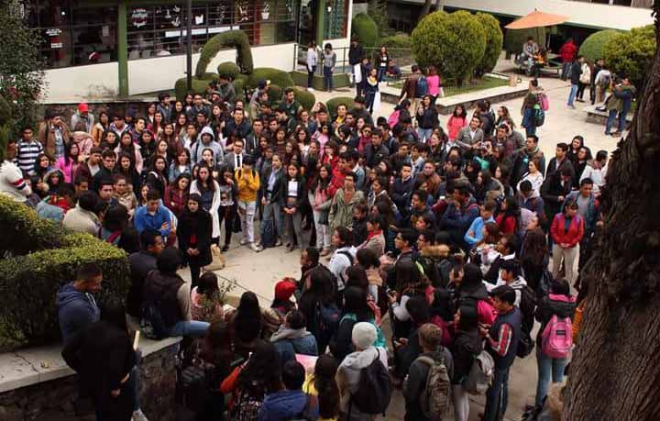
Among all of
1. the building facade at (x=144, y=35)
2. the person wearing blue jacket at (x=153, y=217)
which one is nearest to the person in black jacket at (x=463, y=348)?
the person wearing blue jacket at (x=153, y=217)

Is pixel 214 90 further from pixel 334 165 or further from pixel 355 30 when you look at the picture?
pixel 355 30

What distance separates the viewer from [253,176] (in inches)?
453

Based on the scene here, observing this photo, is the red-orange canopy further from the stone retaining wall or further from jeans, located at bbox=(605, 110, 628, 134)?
the stone retaining wall

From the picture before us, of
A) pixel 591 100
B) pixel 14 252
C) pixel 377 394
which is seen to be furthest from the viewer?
pixel 591 100

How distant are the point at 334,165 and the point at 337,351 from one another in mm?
4937

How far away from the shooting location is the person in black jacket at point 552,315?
7.46 metres

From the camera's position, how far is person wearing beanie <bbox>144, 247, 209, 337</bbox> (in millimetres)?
7059

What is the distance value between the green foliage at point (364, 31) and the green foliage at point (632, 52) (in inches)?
409

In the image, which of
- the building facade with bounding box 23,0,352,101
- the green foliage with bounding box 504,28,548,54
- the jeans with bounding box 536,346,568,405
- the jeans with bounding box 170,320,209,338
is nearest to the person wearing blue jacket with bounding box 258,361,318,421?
the jeans with bounding box 170,320,209,338

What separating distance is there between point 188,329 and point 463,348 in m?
2.40

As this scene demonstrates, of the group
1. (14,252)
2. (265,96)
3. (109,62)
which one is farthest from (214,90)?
(14,252)

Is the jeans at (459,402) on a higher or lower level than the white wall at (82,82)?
lower

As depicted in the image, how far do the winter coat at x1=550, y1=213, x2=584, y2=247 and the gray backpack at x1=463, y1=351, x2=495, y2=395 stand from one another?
3732mm

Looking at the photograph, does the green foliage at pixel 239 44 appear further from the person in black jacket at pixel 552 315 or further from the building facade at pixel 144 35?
the person in black jacket at pixel 552 315
